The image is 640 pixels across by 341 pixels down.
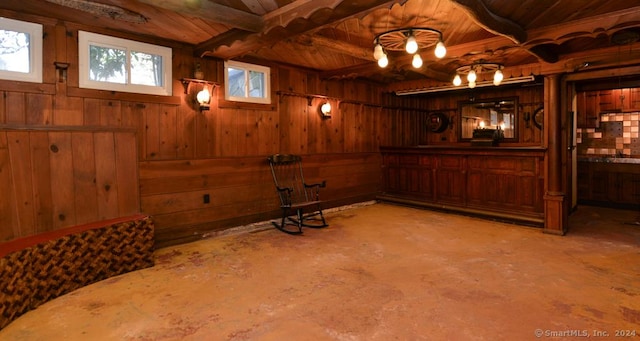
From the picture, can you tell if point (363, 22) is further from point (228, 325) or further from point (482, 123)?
point (482, 123)

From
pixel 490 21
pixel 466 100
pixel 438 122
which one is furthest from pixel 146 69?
pixel 466 100

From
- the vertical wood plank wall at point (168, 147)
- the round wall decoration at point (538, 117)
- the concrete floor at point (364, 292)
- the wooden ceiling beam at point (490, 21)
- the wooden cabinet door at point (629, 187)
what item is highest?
the wooden ceiling beam at point (490, 21)

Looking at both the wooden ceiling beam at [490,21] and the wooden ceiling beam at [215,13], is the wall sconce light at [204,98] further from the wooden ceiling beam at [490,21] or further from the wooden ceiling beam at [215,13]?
the wooden ceiling beam at [490,21]

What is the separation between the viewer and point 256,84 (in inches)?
192

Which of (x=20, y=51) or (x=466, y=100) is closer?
(x=20, y=51)

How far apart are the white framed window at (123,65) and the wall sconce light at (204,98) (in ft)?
1.05

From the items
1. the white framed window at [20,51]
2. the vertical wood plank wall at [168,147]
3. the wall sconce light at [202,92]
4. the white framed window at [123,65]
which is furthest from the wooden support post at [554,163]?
the white framed window at [20,51]

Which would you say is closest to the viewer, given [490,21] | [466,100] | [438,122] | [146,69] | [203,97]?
[490,21]

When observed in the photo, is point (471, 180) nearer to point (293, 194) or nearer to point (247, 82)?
point (293, 194)

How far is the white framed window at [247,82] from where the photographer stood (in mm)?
4539

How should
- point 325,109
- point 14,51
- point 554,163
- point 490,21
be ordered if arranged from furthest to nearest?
point 325,109 < point 554,163 < point 14,51 < point 490,21

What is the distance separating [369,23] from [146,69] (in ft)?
8.01

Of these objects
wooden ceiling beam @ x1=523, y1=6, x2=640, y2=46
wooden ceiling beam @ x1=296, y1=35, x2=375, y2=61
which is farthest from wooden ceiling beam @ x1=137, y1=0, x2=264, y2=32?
wooden ceiling beam @ x1=523, y1=6, x2=640, y2=46

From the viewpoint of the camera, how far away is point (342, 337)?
2145 mm
